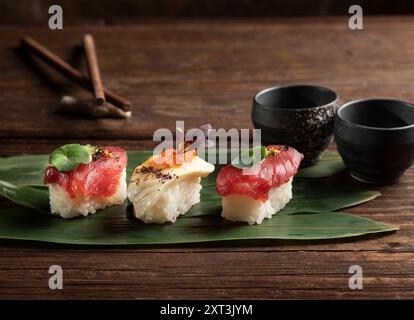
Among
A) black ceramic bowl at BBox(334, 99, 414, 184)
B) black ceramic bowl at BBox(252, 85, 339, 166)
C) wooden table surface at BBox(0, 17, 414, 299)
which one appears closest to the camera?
wooden table surface at BBox(0, 17, 414, 299)

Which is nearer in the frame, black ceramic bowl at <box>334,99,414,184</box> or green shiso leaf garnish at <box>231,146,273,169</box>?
green shiso leaf garnish at <box>231,146,273,169</box>

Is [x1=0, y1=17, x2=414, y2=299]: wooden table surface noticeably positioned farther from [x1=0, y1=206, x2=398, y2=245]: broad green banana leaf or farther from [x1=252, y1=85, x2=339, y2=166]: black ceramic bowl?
[x1=252, y1=85, x2=339, y2=166]: black ceramic bowl

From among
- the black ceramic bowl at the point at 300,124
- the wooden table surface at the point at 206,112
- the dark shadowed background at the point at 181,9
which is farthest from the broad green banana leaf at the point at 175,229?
the dark shadowed background at the point at 181,9

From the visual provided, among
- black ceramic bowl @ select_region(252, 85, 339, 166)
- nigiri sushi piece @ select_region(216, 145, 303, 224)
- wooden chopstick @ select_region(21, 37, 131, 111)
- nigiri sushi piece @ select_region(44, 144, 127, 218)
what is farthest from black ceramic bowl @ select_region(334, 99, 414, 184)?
wooden chopstick @ select_region(21, 37, 131, 111)

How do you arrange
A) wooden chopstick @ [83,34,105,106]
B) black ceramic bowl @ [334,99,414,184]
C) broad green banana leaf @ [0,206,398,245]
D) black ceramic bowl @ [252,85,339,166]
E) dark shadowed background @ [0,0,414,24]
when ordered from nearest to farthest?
broad green banana leaf @ [0,206,398,245] → black ceramic bowl @ [334,99,414,184] → black ceramic bowl @ [252,85,339,166] → wooden chopstick @ [83,34,105,106] → dark shadowed background @ [0,0,414,24]

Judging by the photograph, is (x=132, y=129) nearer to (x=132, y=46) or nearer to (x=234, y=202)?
(x=234, y=202)

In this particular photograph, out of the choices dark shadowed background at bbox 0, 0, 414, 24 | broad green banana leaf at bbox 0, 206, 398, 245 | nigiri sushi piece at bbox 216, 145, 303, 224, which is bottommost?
broad green banana leaf at bbox 0, 206, 398, 245

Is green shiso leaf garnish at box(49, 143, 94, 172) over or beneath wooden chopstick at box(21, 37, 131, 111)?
beneath
